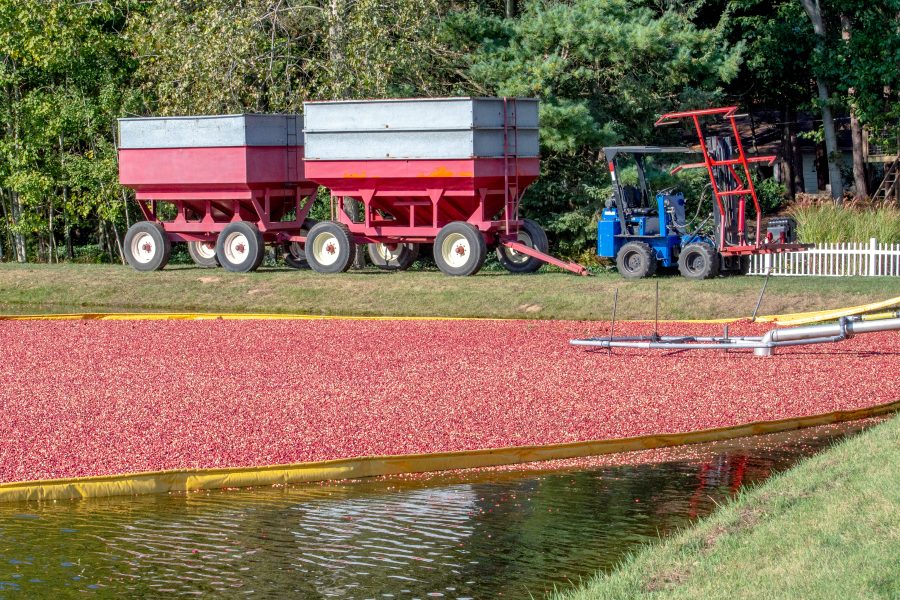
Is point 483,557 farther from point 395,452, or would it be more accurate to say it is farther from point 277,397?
point 277,397

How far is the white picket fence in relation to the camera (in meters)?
23.9

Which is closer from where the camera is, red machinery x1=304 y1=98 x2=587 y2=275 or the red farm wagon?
red machinery x1=304 y1=98 x2=587 y2=275

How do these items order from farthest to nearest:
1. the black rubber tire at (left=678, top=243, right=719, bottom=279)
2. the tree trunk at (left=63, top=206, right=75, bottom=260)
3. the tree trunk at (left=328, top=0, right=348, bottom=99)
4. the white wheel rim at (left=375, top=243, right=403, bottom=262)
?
1. the tree trunk at (left=63, top=206, right=75, bottom=260)
2. the tree trunk at (left=328, top=0, right=348, bottom=99)
3. the white wheel rim at (left=375, top=243, right=403, bottom=262)
4. the black rubber tire at (left=678, top=243, right=719, bottom=279)

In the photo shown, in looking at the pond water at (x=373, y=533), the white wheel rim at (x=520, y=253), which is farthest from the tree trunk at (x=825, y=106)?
the pond water at (x=373, y=533)

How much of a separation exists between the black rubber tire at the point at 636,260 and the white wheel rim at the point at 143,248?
32.3ft

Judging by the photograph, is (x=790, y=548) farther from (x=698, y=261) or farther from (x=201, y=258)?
(x=201, y=258)

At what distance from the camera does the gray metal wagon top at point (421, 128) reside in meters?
22.2

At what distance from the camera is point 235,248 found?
82.2 ft

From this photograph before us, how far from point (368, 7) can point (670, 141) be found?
8911 millimetres

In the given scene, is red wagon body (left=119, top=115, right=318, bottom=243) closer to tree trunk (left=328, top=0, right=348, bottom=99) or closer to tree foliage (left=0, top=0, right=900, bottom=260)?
tree trunk (left=328, top=0, right=348, bottom=99)

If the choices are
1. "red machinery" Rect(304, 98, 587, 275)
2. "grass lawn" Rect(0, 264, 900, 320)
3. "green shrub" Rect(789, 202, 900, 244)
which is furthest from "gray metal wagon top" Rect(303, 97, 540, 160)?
"green shrub" Rect(789, 202, 900, 244)

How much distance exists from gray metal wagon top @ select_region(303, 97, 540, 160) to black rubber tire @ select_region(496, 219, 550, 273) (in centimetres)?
139

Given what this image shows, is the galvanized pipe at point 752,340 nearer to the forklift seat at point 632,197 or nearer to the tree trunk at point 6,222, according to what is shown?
the forklift seat at point 632,197

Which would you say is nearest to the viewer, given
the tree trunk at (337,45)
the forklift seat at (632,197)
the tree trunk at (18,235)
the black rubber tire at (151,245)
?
the forklift seat at (632,197)
